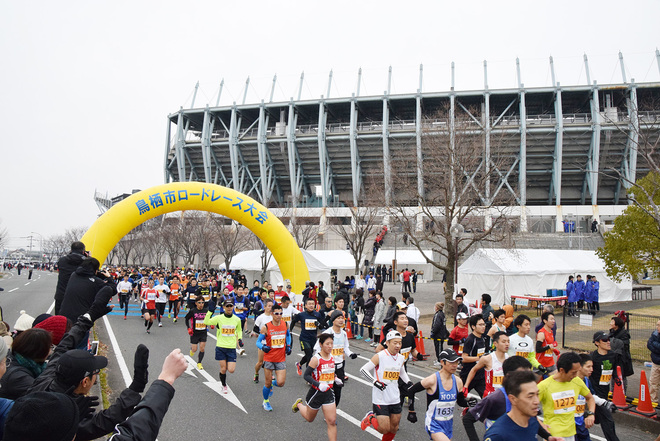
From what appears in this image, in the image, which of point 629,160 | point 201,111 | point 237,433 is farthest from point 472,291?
point 201,111

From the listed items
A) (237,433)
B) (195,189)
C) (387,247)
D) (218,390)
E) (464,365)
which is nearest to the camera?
(237,433)

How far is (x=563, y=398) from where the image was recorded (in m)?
4.68

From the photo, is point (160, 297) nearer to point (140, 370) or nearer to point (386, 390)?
point (386, 390)

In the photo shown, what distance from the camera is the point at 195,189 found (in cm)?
1633

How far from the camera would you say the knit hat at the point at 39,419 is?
6.68 ft

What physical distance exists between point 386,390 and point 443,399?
2.82ft

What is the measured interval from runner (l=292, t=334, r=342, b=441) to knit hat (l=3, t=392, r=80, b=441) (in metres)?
3.86

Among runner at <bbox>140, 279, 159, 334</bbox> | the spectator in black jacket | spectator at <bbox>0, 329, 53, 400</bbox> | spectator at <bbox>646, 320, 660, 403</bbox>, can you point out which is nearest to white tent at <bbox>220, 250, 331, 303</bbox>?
runner at <bbox>140, 279, 159, 334</bbox>

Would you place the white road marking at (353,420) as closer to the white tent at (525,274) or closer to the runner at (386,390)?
the runner at (386,390)

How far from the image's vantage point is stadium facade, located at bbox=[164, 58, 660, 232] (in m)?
42.3

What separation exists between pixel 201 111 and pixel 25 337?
51856 millimetres

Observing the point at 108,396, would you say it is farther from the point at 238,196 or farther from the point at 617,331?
the point at 238,196

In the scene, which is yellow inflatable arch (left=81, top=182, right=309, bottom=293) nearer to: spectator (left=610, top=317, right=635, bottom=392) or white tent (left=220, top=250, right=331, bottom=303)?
white tent (left=220, top=250, right=331, bottom=303)

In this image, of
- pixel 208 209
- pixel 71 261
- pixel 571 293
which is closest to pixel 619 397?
pixel 71 261
